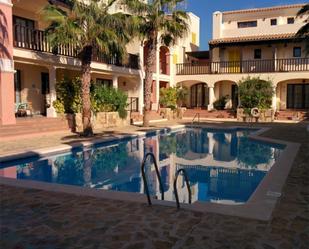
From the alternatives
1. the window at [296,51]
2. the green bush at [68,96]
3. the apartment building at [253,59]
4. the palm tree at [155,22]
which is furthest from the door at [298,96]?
the green bush at [68,96]

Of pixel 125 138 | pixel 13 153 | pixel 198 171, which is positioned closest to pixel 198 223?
pixel 198 171

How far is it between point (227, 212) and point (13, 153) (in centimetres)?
786

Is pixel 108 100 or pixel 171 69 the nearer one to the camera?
pixel 108 100

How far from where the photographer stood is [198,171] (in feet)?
A: 33.8

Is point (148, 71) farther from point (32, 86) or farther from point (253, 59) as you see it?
point (253, 59)

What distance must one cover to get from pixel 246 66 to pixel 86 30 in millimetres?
18978

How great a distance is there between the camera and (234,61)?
30406 mm

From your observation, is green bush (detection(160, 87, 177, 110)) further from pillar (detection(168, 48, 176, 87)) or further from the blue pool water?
the blue pool water

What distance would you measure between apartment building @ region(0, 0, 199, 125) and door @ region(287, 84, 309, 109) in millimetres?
13197

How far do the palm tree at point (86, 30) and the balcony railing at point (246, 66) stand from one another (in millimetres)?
16270

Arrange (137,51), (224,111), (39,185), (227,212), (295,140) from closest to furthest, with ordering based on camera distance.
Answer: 1. (227,212)
2. (39,185)
3. (295,140)
4. (137,51)
5. (224,111)

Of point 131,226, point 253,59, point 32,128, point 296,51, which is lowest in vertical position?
point 131,226

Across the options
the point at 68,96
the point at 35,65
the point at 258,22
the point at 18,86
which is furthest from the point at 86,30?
the point at 258,22

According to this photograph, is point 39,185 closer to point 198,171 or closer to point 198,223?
point 198,223
